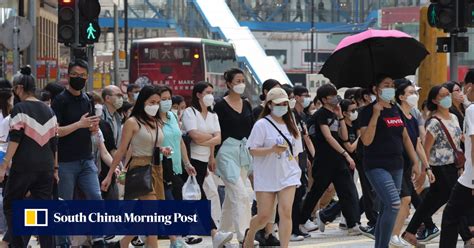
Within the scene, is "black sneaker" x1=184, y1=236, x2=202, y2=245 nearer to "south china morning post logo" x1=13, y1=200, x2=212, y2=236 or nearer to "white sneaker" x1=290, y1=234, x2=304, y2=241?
"white sneaker" x1=290, y1=234, x2=304, y2=241

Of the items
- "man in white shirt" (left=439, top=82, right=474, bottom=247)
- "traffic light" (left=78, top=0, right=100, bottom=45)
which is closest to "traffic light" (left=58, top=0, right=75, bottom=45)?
"traffic light" (left=78, top=0, right=100, bottom=45)

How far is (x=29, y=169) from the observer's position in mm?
10148

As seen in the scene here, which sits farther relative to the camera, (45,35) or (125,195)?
(45,35)

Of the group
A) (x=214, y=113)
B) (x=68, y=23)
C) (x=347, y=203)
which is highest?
(x=68, y=23)

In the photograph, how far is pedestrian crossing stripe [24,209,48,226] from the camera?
1038 cm

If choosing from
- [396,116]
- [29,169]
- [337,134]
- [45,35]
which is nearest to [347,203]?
[337,134]

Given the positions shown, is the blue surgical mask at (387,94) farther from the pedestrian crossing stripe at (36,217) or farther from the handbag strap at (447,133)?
the pedestrian crossing stripe at (36,217)

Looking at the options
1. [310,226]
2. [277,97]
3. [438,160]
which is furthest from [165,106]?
[310,226]

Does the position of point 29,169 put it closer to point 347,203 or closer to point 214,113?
point 214,113

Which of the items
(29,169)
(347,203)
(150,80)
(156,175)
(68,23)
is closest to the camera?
(29,169)

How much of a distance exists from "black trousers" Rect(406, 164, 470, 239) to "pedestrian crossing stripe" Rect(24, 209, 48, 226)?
3460 mm

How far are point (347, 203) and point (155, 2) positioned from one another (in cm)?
7267

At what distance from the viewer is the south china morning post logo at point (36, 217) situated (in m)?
10.4

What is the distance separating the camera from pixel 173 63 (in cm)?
4175
